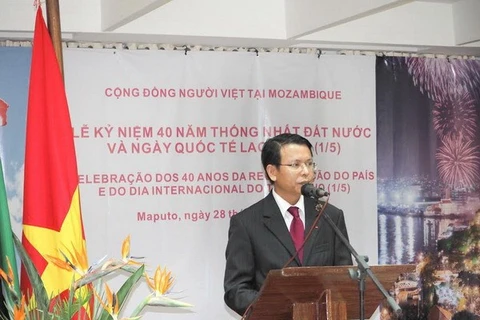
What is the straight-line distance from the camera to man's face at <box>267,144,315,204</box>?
3.92m

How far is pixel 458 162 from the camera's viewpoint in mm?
6555

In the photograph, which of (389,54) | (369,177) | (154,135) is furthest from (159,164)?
(389,54)

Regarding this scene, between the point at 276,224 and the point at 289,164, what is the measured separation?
28cm

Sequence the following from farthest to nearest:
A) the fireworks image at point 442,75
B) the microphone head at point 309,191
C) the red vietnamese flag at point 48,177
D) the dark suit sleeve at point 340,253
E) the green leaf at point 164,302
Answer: the fireworks image at point 442,75
the dark suit sleeve at point 340,253
the red vietnamese flag at point 48,177
the microphone head at point 309,191
the green leaf at point 164,302

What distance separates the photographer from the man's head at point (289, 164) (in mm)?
3920

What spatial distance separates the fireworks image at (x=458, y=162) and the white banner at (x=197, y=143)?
59cm

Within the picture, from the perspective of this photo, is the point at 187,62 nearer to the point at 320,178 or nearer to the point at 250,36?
the point at 250,36

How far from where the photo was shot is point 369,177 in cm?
626

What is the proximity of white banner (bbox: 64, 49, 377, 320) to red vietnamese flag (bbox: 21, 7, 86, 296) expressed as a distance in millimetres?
1978

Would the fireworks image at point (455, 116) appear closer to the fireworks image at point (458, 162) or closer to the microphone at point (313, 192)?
the fireworks image at point (458, 162)

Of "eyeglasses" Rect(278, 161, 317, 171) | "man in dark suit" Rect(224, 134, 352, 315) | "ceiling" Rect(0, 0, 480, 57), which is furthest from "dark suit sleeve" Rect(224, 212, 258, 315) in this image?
"ceiling" Rect(0, 0, 480, 57)

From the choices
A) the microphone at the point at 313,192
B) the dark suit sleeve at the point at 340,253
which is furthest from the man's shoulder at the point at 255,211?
the microphone at the point at 313,192

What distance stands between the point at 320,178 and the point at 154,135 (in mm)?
1193

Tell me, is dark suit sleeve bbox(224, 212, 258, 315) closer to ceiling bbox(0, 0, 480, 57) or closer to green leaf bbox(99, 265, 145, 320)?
ceiling bbox(0, 0, 480, 57)
